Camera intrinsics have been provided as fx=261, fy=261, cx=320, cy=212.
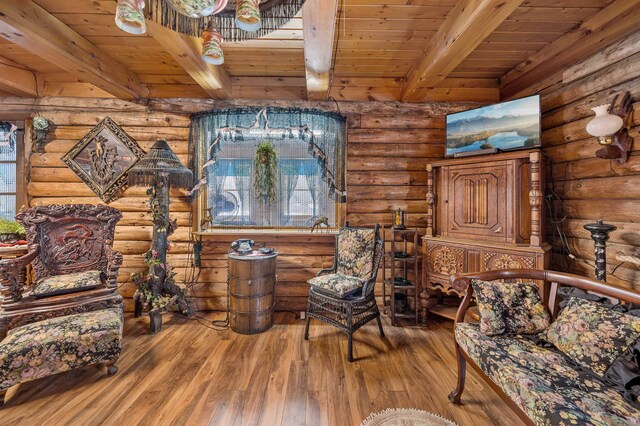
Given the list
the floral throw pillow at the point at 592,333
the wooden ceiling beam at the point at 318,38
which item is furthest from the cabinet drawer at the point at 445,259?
the wooden ceiling beam at the point at 318,38

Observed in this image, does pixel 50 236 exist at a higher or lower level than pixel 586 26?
lower

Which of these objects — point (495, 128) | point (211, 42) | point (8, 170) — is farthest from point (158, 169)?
point (495, 128)

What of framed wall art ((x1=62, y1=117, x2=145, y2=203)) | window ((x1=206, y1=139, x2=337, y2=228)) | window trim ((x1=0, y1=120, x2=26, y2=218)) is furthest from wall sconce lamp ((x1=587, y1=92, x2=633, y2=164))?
window trim ((x1=0, y1=120, x2=26, y2=218))

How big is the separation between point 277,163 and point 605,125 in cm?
301

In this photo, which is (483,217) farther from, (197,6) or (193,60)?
(193,60)

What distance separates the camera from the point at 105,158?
10.7 feet

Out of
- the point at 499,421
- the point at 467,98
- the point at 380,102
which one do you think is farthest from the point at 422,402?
the point at 467,98

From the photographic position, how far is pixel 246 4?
1088mm

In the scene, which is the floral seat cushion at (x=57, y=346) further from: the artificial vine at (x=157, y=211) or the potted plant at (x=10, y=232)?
the potted plant at (x=10, y=232)

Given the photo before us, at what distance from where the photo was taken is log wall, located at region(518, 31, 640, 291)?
1.98m

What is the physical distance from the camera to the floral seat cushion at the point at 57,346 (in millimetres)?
1780

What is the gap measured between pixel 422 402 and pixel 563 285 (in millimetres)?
1286

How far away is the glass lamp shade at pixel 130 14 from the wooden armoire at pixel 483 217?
2487 millimetres

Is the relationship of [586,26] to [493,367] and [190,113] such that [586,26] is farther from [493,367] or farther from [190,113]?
[190,113]
